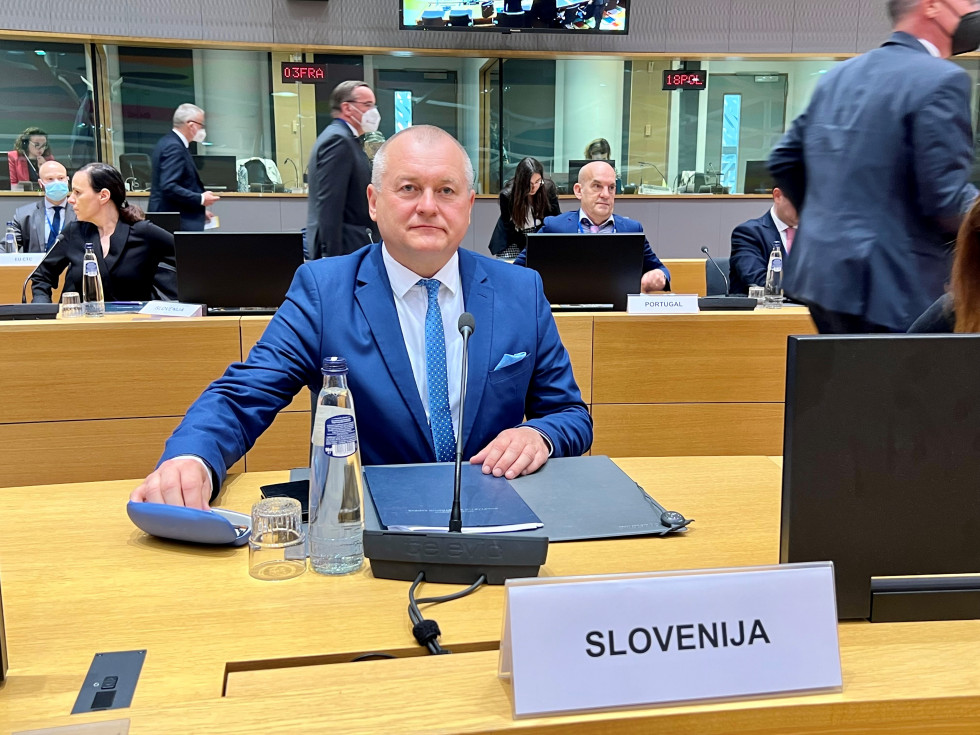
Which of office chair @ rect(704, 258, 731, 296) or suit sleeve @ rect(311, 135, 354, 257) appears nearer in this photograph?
suit sleeve @ rect(311, 135, 354, 257)

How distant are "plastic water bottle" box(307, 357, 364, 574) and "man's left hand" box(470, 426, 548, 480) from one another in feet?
1.09

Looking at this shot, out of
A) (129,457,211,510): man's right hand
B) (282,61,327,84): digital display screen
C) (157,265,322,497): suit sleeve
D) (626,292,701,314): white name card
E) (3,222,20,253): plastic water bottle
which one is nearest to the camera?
(129,457,211,510): man's right hand

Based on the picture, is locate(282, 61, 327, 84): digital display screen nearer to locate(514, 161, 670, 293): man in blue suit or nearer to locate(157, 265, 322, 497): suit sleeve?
locate(514, 161, 670, 293): man in blue suit

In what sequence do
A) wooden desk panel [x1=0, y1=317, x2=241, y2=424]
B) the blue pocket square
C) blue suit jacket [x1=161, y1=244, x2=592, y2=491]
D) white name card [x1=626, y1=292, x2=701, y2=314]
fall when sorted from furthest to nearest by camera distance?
white name card [x1=626, y1=292, x2=701, y2=314]
wooden desk panel [x1=0, y1=317, x2=241, y2=424]
the blue pocket square
blue suit jacket [x1=161, y1=244, x2=592, y2=491]

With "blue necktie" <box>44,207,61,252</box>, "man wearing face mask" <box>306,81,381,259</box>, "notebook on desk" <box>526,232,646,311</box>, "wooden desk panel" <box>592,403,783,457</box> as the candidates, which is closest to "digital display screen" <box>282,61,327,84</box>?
"blue necktie" <box>44,207,61,252</box>

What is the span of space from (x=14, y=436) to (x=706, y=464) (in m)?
2.44

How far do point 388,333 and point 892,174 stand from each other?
4.48 feet

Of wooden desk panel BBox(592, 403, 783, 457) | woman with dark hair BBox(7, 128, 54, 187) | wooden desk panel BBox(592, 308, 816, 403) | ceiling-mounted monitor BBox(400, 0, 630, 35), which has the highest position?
ceiling-mounted monitor BBox(400, 0, 630, 35)

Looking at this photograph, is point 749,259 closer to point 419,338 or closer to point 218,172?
point 419,338

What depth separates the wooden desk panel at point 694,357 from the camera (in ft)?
10.3

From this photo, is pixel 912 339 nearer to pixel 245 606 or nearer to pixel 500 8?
pixel 245 606

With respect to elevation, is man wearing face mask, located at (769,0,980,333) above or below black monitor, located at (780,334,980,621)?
above

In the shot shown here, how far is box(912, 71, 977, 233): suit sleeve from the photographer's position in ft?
6.70

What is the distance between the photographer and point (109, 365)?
298 centimetres
